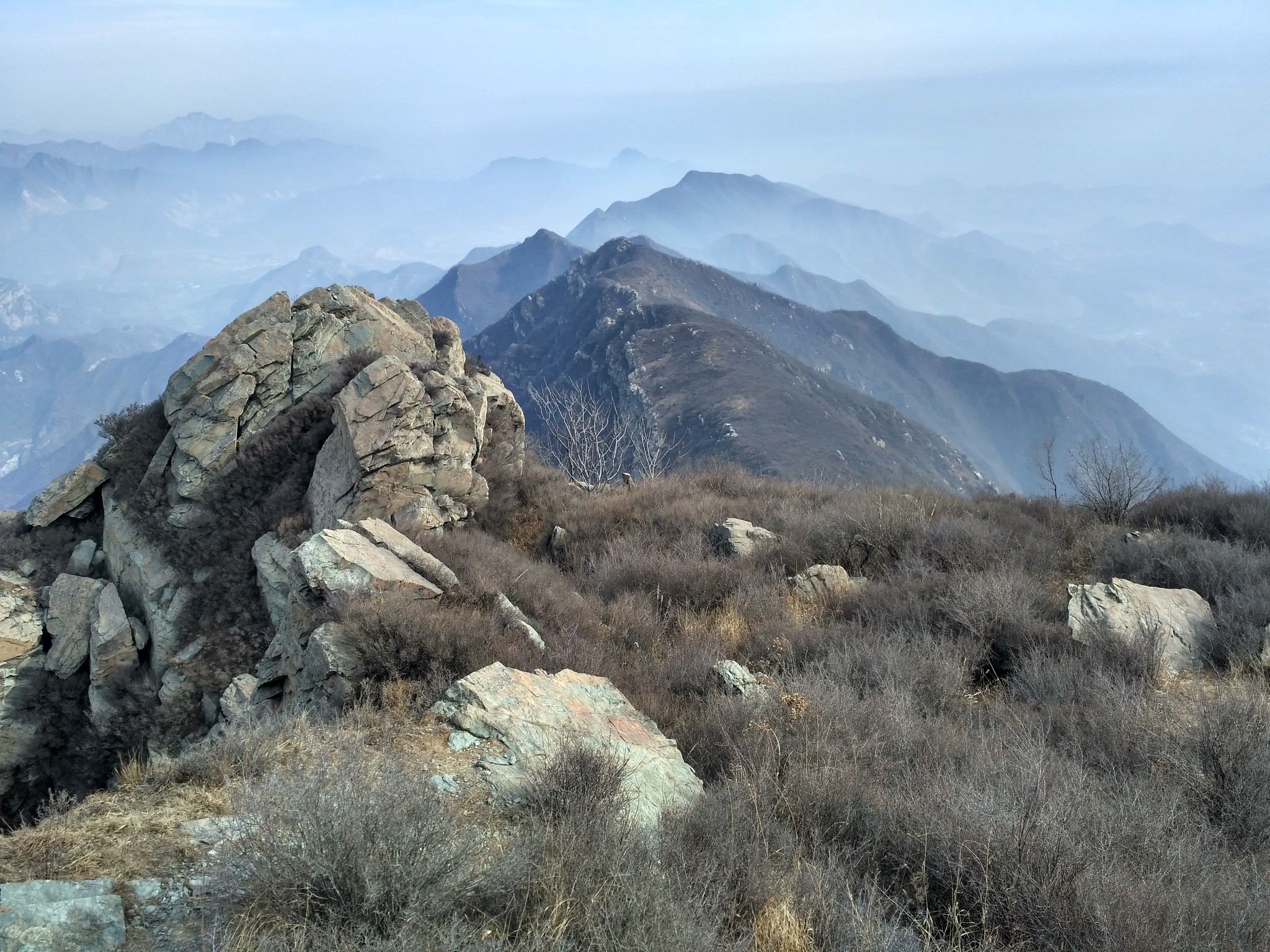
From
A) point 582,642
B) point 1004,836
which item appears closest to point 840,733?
point 1004,836

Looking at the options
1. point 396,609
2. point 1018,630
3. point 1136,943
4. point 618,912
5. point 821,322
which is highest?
point 618,912

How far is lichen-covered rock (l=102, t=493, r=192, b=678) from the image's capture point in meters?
9.97

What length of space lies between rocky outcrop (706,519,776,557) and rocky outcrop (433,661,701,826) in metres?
5.11

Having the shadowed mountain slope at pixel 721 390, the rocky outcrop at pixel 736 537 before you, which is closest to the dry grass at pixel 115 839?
the rocky outcrop at pixel 736 537

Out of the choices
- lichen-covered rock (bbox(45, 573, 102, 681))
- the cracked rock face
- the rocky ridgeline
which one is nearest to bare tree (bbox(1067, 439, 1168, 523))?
the rocky ridgeline

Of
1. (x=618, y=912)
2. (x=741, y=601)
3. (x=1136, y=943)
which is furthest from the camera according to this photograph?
(x=741, y=601)

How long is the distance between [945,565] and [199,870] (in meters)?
8.67

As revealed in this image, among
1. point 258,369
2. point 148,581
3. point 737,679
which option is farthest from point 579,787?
point 258,369

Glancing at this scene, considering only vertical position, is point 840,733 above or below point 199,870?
below

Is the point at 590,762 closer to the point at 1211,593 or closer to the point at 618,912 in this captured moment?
the point at 618,912

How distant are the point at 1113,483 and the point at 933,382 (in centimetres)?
15522

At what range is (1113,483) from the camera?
11.8m

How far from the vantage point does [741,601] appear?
8.29m

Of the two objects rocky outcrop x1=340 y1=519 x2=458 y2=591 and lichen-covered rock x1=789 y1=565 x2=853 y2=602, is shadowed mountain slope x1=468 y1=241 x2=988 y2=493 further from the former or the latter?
rocky outcrop x1=340 y1=519 x2=458 y2=591
